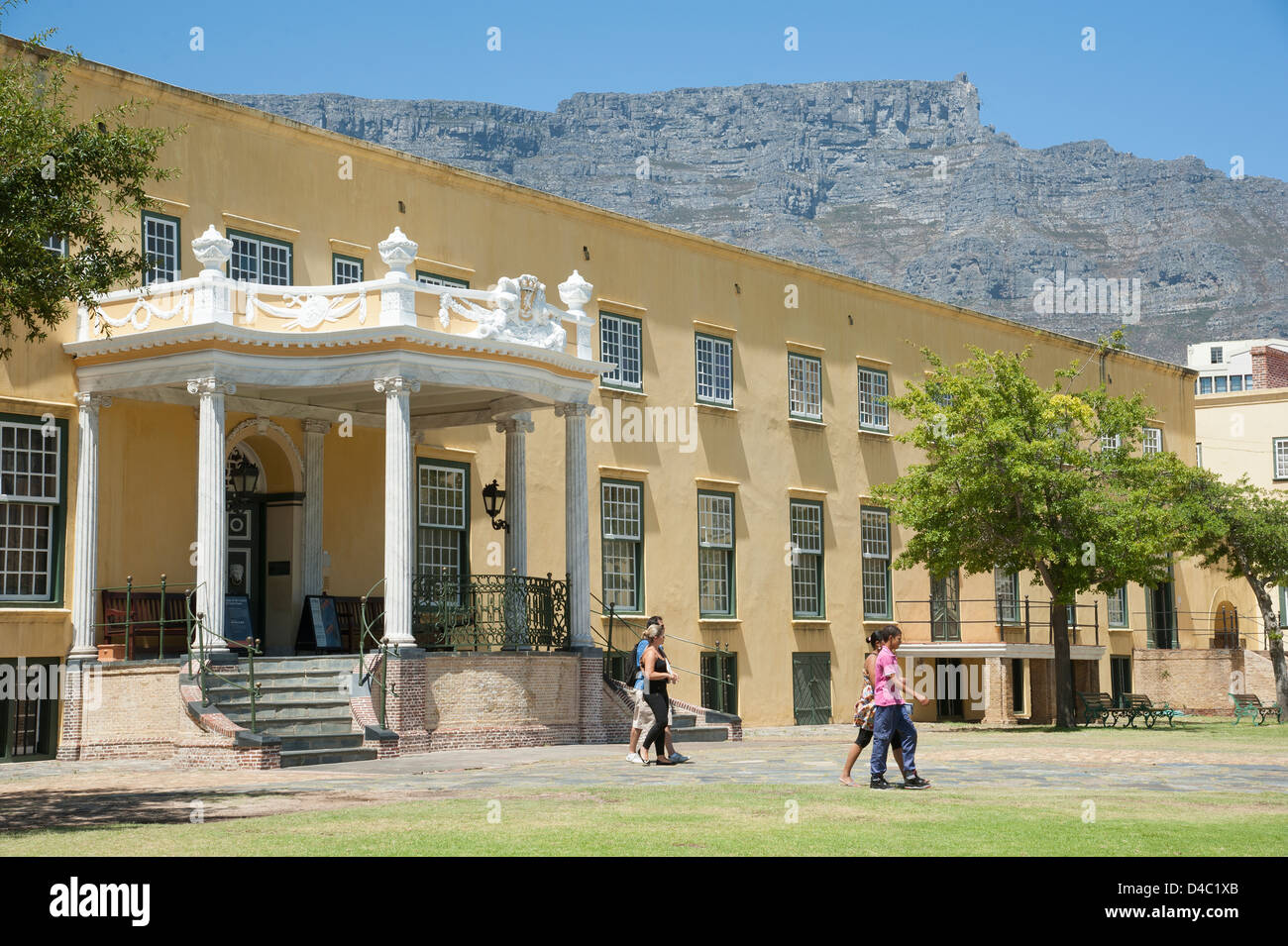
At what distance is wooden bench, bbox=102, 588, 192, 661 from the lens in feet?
70.6

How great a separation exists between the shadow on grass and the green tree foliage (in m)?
29.1

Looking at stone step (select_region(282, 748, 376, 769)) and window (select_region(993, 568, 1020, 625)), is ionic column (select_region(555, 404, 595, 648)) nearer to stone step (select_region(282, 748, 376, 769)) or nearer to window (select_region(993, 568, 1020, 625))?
stone step (select_region(282, 748, 376, 769))

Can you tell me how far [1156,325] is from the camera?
6845 inches

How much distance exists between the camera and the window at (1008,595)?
3909cm

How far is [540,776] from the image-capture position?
16531 millimetres

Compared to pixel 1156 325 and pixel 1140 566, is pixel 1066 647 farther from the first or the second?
pixel 1156 325

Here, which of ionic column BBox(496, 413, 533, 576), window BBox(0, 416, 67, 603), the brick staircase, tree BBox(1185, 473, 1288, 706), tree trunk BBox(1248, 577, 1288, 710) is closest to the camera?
the brick staircase

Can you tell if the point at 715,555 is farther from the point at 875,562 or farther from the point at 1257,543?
the point at 1257,543

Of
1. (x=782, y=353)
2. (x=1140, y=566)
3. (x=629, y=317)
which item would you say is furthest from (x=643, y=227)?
(x=1140, y=566)

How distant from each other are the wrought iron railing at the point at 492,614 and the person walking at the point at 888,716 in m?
9.14

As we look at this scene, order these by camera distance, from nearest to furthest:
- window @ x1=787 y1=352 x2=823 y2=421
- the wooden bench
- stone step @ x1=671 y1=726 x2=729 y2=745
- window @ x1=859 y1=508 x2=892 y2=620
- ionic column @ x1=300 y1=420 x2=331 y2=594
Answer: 1. the wooden bench
2. stone step @ x1=671 y1=726 x2=729 y2=745
3. ionic column @ x1=300 y1=420 x2=331 y2=594
4. window @ x1=787 y1=352 x2=823 y2=421
5. window @ x1=859 y1=508 x2=892 y2=620

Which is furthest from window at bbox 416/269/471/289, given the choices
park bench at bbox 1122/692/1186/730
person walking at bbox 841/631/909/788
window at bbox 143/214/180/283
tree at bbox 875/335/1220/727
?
park bench at bbox 1122/692/1186/730

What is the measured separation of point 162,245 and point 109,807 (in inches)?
459

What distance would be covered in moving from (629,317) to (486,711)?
10847 mm
